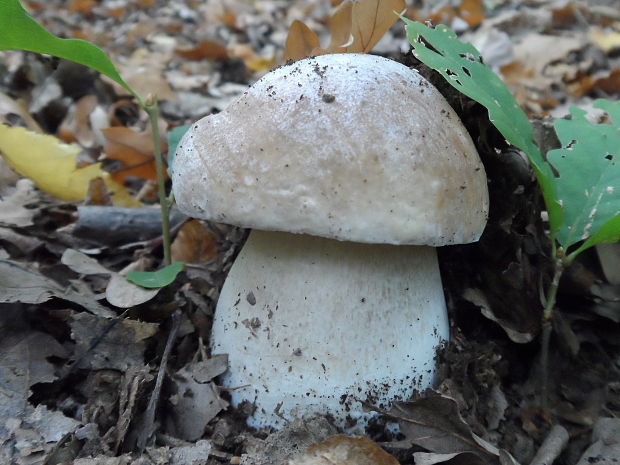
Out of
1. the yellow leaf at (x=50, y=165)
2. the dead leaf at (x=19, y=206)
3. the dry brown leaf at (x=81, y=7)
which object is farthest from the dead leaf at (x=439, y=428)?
the dry brown leaf at (x=81, y=7)

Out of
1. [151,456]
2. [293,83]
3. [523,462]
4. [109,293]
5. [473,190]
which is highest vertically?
[293,83]

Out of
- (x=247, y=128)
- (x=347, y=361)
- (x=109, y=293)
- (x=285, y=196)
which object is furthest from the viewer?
(x=109, y=293)

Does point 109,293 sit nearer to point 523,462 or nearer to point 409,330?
point 409,330

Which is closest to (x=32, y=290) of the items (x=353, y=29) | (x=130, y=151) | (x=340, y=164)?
(x=340, y=164)

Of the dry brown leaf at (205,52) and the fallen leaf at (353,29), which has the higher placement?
the fallen leaf at (353,29)

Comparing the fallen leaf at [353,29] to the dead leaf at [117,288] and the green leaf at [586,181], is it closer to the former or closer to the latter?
the green leaf at [586,181]

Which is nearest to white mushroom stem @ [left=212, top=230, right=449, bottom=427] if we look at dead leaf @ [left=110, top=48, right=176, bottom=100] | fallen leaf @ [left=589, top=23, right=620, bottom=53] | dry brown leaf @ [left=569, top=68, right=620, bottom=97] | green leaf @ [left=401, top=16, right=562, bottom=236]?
green leaf @ [left=401, top=16, right=562, bottom=236]

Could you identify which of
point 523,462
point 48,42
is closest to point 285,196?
point 48,42
